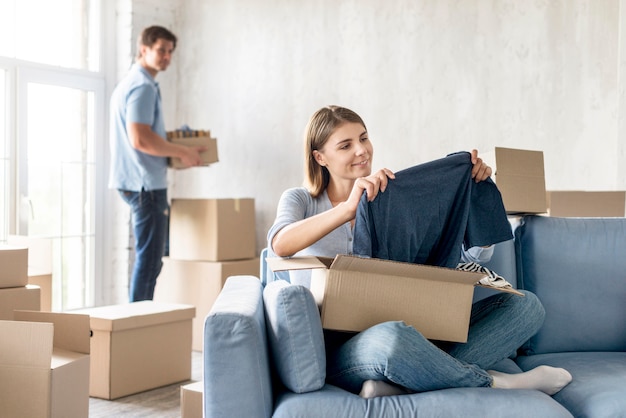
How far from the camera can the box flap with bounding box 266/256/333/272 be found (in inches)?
75.4

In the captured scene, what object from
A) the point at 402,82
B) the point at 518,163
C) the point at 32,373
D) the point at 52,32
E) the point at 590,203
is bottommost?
the point at 32,373

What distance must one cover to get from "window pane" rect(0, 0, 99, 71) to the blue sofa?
8.34 feet

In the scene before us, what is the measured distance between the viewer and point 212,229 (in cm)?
420

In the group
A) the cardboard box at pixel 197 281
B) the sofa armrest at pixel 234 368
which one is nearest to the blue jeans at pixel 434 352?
the sofa armrest at pixel 234 368

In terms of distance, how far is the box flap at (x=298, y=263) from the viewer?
1.92 m

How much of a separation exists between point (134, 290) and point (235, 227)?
2.11 ft

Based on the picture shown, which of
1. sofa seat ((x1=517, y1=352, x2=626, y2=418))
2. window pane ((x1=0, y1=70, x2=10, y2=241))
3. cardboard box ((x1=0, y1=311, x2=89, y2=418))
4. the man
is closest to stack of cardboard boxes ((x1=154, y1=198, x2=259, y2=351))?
the man

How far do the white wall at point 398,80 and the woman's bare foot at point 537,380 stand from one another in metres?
1.74

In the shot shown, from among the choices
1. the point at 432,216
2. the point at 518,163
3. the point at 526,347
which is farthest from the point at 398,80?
the point at 432,216

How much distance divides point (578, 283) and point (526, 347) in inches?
10.4

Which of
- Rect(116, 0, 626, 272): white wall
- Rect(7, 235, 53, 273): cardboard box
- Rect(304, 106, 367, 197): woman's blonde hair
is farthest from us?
Rect(116, 0, 626, 272): white wall

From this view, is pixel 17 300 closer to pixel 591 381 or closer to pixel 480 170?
pixel 480 170

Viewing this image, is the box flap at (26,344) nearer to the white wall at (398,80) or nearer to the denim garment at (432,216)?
the denim garment at (432,216)

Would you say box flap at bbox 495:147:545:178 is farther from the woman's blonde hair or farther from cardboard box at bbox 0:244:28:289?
cardboard box at bbox 0:244:28:289
